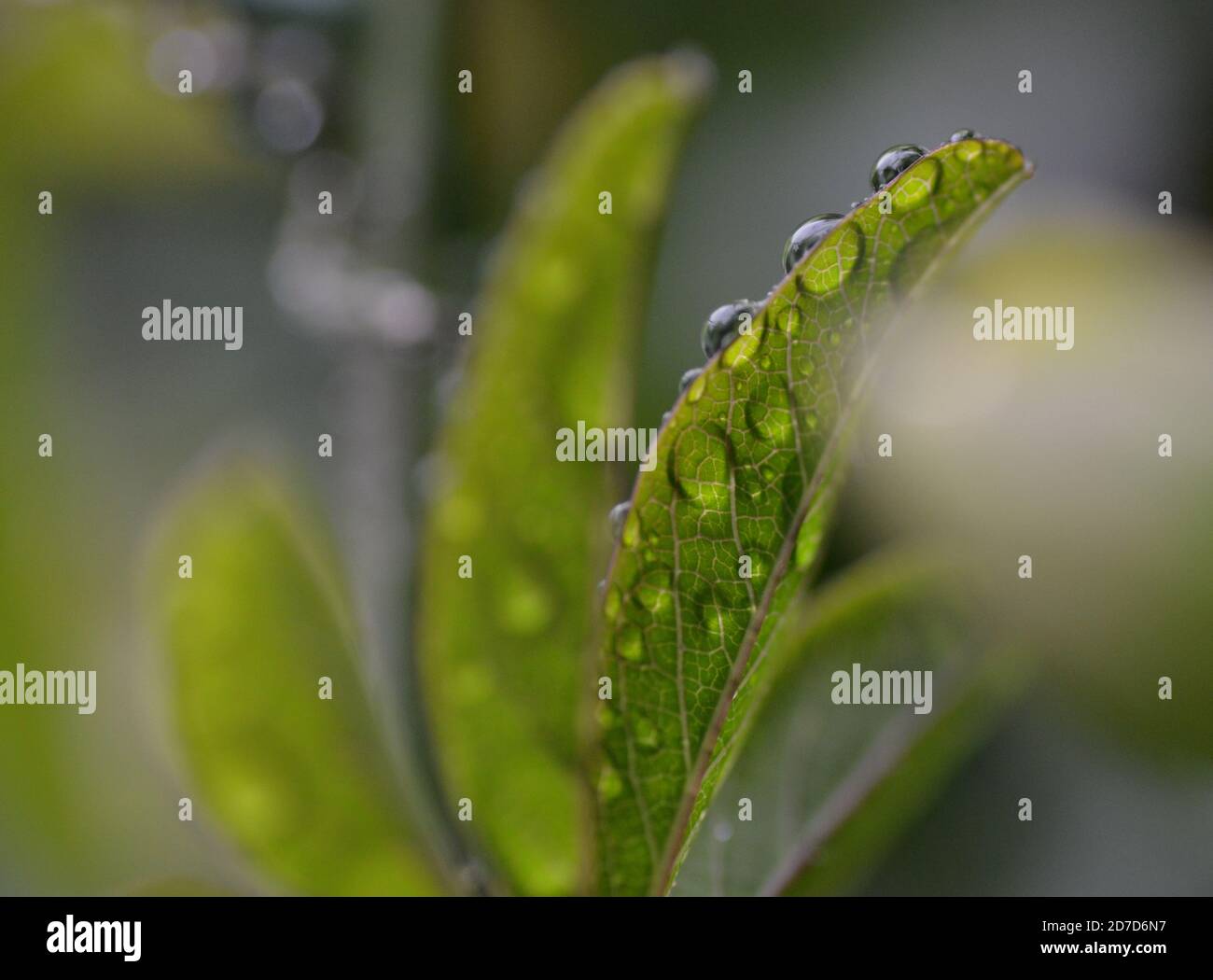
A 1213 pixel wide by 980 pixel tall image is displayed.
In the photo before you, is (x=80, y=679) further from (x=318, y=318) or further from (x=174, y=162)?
(x=174, y=162)

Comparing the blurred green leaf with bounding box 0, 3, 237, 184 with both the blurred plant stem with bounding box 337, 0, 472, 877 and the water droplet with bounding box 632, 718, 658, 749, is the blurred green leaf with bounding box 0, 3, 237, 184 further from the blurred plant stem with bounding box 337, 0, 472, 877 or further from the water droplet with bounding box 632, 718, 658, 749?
the water droplet with bounding box 632, 718, 658, 749

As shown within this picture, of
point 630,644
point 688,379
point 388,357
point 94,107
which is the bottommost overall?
point 630,644

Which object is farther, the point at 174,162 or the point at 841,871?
the point at 174,162

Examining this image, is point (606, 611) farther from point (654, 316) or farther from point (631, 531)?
point (654, 316)

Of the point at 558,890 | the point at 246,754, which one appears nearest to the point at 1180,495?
the point at 558,890

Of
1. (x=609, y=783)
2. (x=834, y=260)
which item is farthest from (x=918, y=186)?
(x=609, y=783)

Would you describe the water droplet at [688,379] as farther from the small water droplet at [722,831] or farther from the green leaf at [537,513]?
the small water droplet at [722,831]
